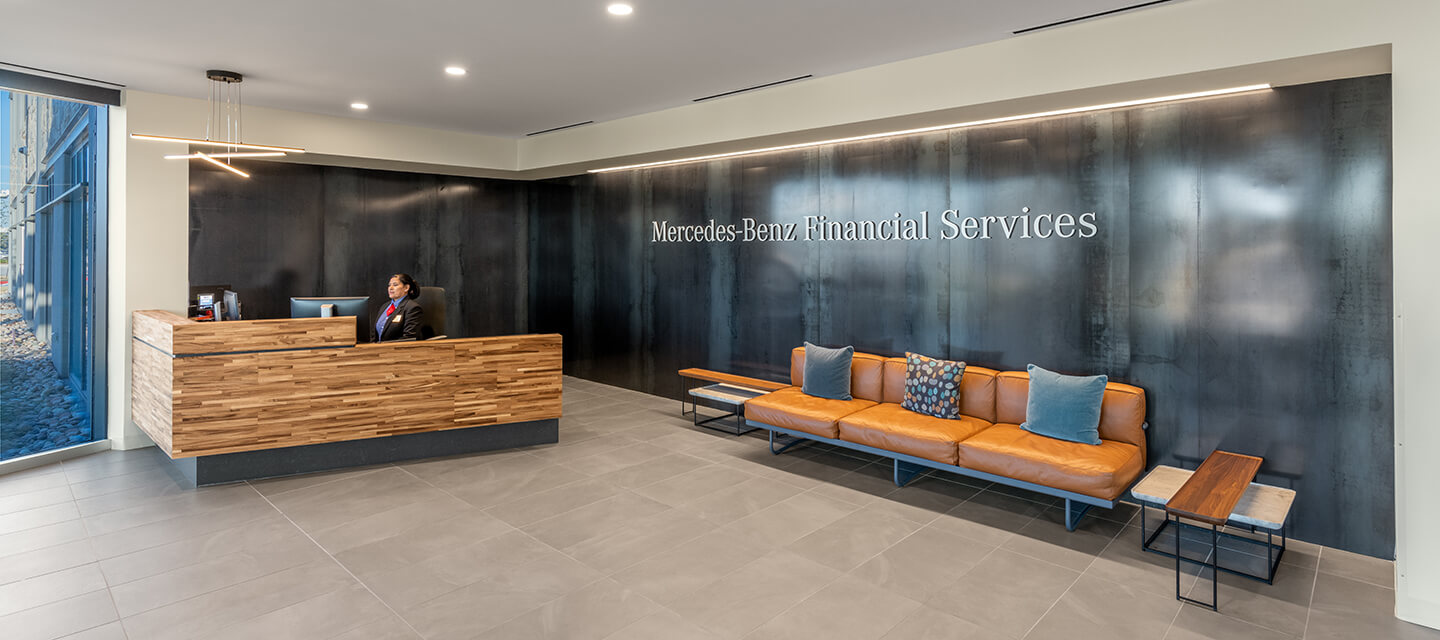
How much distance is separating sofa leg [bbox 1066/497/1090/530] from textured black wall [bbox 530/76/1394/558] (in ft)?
2.22

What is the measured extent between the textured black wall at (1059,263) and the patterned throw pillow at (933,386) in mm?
362

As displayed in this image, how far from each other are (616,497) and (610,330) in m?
4.43

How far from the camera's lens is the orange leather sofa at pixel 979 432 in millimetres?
4379

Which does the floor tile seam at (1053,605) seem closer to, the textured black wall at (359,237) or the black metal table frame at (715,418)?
the black metal table frame at (715,418)

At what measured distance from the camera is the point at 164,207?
6555mm

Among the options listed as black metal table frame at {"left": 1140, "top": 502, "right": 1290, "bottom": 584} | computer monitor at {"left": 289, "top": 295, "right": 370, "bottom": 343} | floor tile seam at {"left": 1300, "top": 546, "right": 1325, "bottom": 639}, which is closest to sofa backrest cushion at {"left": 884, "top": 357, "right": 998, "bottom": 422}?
black metal table frame at {"left": 1140, "top": 502, "right": 1290, "bottom": 584}

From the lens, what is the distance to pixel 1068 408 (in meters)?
4.82

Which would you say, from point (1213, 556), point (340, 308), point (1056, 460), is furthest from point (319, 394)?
point (1213, 556)

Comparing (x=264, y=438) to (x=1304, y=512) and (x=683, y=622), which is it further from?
(x=1304, y=512)

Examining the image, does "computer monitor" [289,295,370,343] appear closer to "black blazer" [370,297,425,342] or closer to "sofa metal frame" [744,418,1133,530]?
"black blazer" [370,297,425,342]

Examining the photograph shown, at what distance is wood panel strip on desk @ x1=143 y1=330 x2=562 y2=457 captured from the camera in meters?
5.09

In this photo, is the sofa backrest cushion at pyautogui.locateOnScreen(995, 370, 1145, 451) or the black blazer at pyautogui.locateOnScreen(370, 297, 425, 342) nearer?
the sofa backrest cushion at pyautogui.locateOnScreen(995, 370, 1145, 451)

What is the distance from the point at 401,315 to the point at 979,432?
16.0 ft

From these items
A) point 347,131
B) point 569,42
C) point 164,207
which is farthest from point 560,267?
point 569,42
